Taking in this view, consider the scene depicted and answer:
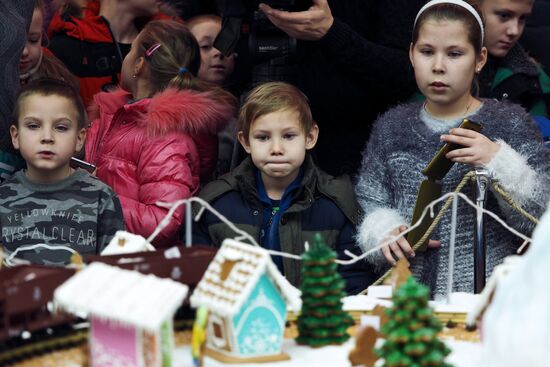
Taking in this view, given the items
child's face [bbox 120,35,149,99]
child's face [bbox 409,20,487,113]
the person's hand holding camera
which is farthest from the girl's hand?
child's face [bbox 120,35,149,99]

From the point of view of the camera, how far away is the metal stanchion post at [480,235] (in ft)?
11.0

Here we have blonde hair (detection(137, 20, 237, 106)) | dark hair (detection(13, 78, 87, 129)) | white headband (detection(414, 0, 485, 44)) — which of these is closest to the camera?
dark hair (detection(13, 78, 87, 129))

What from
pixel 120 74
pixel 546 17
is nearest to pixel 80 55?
pixel 120 74

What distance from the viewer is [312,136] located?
383 centimetres

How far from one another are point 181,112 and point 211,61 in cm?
70

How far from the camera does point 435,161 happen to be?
11.3ft

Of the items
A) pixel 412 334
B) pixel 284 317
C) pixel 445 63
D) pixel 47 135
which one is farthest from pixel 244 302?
pixel 445 63

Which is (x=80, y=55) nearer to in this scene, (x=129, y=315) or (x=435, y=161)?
(x=435, y=161)

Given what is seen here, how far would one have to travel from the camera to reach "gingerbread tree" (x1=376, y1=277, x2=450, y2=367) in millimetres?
2119

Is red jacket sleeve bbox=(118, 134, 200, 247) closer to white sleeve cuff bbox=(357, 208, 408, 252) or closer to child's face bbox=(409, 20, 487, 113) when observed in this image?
white sleeve cuff bbox=(357, 208, 408, 252)

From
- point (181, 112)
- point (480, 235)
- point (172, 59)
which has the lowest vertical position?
point (480, 235)

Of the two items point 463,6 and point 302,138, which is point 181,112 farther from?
point 463,6

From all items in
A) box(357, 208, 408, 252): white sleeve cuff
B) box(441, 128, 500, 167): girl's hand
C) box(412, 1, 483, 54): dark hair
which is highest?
box(412, 1, 483, 54): dark hair

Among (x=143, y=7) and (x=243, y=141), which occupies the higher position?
(x=143, y=7)
